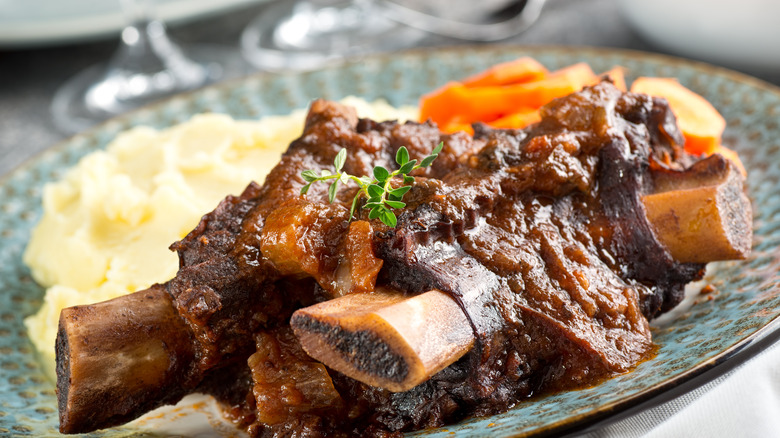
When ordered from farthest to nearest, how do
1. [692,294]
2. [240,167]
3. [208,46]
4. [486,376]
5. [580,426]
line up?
1. [208,46]
2. [240,167]
3. [692,294]
4. [486,376]
5. [580,426]

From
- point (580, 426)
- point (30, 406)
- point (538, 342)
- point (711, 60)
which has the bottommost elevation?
point (30, 406)

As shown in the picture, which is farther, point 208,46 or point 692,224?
point 208,46

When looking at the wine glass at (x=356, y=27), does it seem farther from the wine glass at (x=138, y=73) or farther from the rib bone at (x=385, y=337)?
the rib bone at (x=385, y=337)

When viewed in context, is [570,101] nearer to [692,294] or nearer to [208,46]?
[692,294]

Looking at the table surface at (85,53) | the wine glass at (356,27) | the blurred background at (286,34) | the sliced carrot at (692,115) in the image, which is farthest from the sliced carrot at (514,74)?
the wine glass at (356,27)

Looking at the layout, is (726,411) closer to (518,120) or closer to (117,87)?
(518,120)

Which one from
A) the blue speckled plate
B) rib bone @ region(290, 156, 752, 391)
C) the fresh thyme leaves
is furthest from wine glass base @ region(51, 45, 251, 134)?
rib bone @ region(290, 156, 752, 391)

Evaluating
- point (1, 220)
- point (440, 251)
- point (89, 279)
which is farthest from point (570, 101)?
point (1, 220)

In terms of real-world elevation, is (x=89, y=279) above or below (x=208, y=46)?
below
